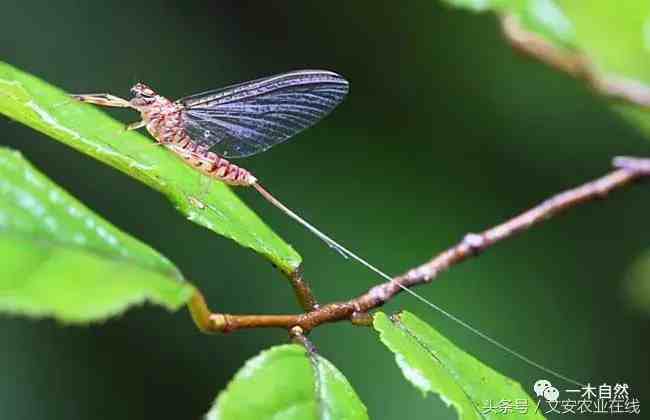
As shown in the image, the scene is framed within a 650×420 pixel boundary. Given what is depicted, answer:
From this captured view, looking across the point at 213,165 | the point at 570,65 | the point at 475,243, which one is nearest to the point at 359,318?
the point at 475,243

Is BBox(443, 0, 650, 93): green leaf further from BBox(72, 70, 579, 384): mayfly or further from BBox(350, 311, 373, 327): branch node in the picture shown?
BBox(72, 70, 579, 384): mayfly

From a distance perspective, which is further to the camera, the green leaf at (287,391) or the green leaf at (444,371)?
the green leaf at (444,371)

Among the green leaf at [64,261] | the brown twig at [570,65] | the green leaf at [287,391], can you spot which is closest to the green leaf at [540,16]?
the brown twig at [570,65]

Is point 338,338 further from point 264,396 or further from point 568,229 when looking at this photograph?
point 264,396

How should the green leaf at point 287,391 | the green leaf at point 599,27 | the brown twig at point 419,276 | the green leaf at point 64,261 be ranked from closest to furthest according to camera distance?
the green leaf at point 64,261, the green leaf at point 287,391, the brown twig at point 419,276, the green leaf at point 599,27

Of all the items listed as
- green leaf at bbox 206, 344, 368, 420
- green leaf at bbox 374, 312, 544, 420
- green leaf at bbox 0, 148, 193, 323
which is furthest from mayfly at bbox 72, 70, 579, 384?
green leaf at bbox 0, 148, 193, 323

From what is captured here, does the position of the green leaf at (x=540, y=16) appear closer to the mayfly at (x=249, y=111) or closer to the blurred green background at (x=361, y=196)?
the mayfly at (x=249, y=111)
